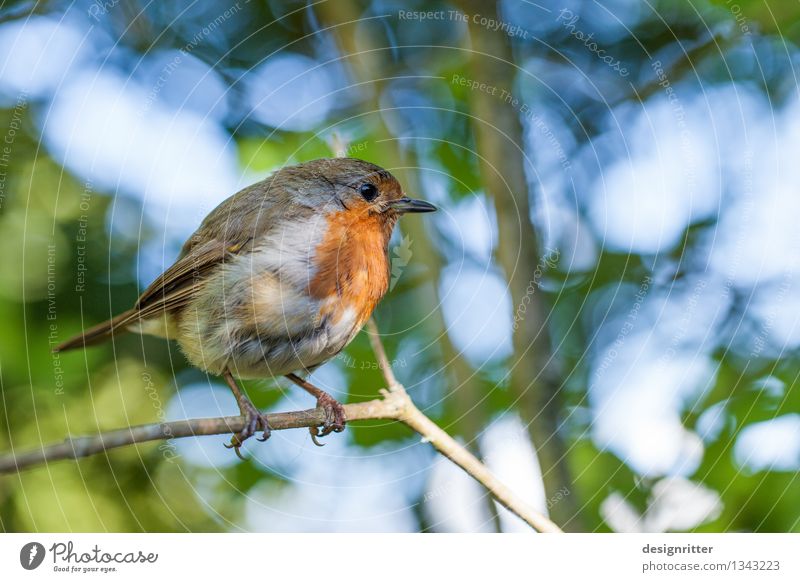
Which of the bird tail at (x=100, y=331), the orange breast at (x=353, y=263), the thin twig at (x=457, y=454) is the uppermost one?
the orange breast at (x=353, y=263)

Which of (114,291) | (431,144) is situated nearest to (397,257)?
(431,144)

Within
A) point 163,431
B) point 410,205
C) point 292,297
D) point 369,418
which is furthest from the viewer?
point 410,205

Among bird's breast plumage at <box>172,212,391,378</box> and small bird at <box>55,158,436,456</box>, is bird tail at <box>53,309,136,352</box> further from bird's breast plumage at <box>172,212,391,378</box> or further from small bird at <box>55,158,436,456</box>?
bird's breast plumage at <box>172,212,391,378</box>

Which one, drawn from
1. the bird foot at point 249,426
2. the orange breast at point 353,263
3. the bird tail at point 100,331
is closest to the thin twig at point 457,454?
the orange breast at point 353,263

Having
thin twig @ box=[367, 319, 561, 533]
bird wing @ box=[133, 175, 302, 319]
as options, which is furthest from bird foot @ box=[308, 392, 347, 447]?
bird wing @ box=[133, 175, 302, 319]

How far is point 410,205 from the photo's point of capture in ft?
6.66

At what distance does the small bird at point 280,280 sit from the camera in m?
1.93

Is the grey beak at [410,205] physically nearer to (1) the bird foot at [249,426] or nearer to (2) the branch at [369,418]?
(2) the branch at [369,418]

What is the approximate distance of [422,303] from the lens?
2158 millimetres

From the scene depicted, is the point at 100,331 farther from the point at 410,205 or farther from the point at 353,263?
the point at 410,205

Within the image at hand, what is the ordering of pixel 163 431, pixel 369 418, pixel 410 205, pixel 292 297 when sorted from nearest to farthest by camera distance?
1. pixel 163 431
2. pixel 369 418
3. pixel 292 297
4. pixel 410 205

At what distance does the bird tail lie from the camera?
6.83 feet

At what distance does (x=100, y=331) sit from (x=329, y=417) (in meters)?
0.63

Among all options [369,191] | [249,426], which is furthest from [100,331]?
[369,191]
